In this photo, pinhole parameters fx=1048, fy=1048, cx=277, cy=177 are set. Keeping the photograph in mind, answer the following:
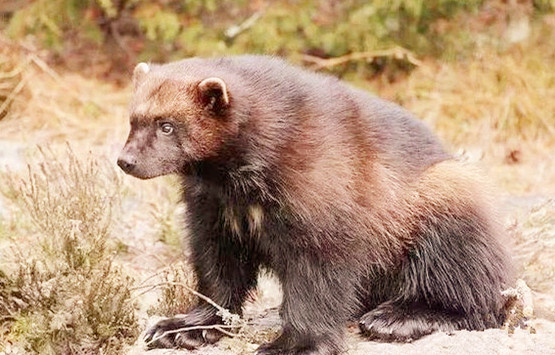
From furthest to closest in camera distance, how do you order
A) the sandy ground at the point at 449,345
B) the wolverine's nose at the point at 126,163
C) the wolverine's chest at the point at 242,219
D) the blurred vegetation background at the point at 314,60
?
1. the blurred vegetation background at the point at 314,60
2. the sandy ground at the point at 449,345
3. the wolverine's chest at the point at 242,219
4. the wolverine's nose at the point at 126,163

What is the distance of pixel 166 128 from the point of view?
12.9ft

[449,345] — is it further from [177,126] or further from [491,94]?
[491,94]

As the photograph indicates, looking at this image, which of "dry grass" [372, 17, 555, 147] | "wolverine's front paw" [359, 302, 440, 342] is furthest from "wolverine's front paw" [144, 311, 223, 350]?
"dry grass" [372, 17, 555, 147]

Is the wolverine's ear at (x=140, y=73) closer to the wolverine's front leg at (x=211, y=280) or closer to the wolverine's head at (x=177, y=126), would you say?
the wolverine's head at (x=177, y=126)

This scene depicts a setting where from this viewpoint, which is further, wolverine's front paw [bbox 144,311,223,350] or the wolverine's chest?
wolverine's front paw [bbox 144,311,223,350]

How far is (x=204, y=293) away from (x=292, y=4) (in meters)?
5.50

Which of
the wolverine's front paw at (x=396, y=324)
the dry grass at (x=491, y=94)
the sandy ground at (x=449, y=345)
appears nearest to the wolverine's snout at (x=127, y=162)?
the sandy ground at (x=449, y=345)

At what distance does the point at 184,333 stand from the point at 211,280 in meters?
0.25

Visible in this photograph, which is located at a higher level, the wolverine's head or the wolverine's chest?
the wolverine's head

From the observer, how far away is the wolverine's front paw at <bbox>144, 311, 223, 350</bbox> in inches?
170

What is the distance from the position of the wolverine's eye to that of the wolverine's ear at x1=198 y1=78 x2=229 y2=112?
15 centimetres

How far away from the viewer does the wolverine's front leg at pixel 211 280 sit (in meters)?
4.30

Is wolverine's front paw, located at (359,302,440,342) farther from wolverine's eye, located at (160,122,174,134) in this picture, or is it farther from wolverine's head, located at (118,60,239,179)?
wolverine's eye, located at (160,122,174,134)

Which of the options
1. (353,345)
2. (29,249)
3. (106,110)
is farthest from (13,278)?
(106,110)
